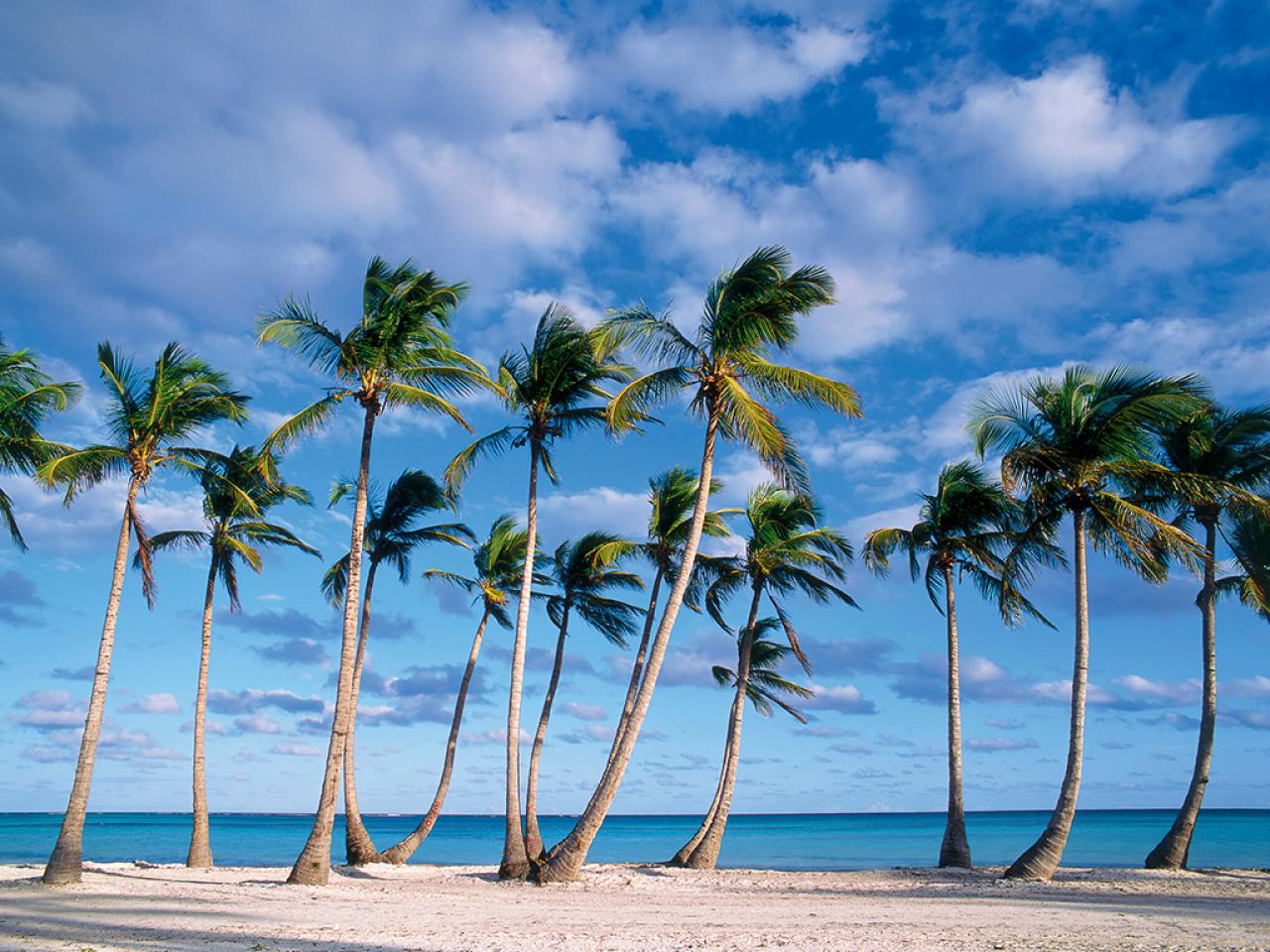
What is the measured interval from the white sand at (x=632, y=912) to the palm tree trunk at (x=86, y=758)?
49 cm

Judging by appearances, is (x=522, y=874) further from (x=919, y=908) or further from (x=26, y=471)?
(x=26, y=471)

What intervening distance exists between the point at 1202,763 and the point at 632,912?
13180mm

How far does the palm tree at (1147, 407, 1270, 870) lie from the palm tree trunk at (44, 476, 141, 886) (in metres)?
19.7

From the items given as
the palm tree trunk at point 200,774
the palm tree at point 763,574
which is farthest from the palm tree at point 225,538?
the palm tree at point 763,574

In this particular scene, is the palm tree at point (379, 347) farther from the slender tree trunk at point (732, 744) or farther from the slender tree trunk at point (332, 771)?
the slender tree trunk at point (732, 744)

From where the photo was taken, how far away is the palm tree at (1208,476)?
18.4 meters

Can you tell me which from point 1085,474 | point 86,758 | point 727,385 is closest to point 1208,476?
point 1085,474

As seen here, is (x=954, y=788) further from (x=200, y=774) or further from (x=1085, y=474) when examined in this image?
(x=200, y=774)

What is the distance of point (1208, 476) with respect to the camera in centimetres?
1844

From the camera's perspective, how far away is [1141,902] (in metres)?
13.3

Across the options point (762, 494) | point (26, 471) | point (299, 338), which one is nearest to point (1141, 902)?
point (762, 494)

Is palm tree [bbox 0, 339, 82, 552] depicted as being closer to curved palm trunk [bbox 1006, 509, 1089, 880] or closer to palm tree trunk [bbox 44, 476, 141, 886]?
palm tree trunk [bbox 44, 476, 141, 886]

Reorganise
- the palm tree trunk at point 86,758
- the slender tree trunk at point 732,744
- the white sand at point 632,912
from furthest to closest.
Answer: the slender tree trunk at point 732,744 → the palm tree trunk at point 86,758 → the white sand at point 632,912

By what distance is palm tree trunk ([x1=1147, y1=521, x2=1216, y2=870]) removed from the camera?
18547 millimetres
